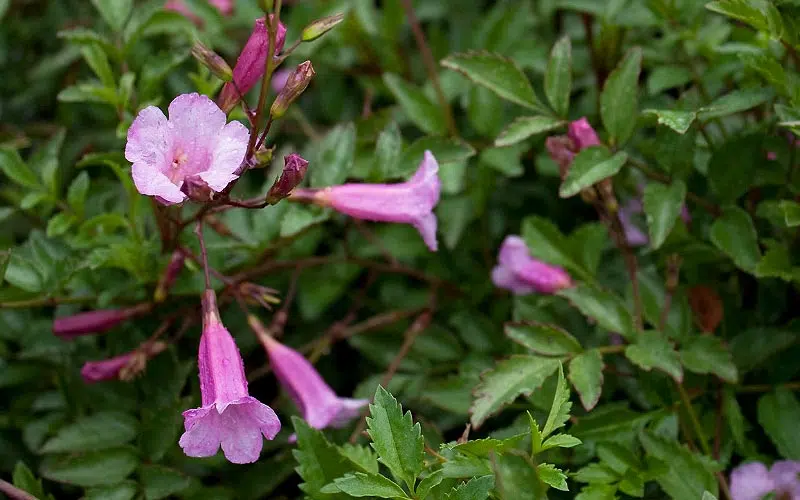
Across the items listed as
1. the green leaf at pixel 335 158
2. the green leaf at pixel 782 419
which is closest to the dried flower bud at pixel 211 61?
the green leaf at pixel 335 158

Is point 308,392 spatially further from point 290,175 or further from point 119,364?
point 290,175

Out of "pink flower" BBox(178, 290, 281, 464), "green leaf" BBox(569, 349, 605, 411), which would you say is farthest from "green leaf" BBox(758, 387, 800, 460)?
"pink flower" BBox(178, 290, 281, 464)

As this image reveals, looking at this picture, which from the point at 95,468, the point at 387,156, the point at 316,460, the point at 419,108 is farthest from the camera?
the point at 419,108

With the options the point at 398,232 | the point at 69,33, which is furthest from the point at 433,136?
the point at 69,33

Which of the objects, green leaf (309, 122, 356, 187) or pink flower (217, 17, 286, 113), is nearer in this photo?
pink flower (217, 17, 286, 113)

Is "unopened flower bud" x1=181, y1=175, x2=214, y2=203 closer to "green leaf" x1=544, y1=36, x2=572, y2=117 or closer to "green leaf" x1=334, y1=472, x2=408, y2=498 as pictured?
"green leaf" x1=334, y1=472, x2=408, y2=498

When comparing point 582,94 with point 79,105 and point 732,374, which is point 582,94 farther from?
point 79,105

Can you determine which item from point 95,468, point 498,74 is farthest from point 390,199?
point 95,468
